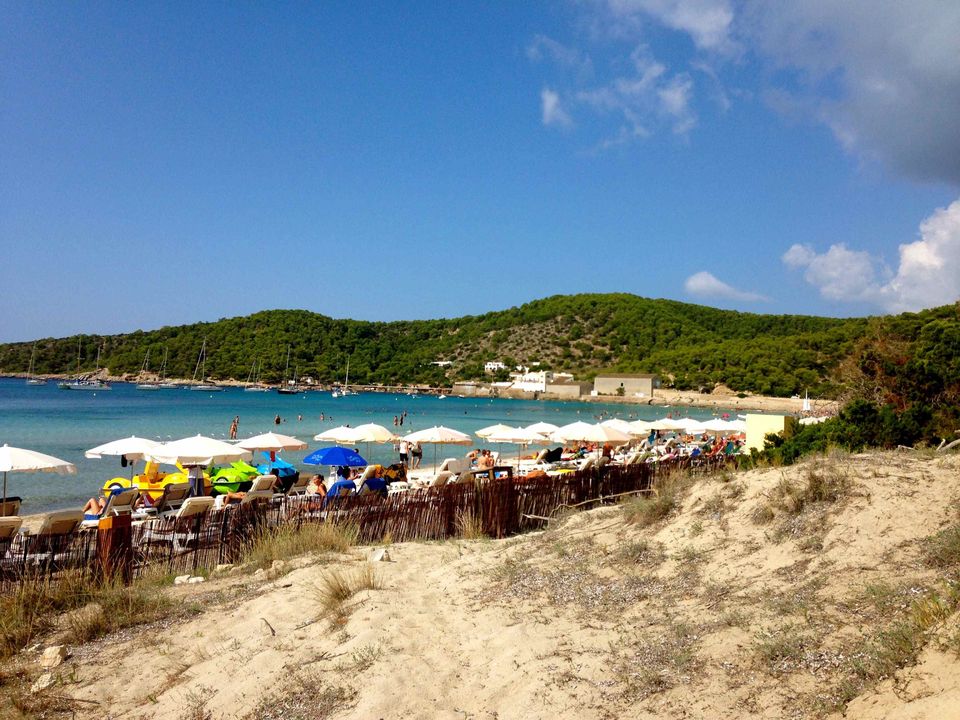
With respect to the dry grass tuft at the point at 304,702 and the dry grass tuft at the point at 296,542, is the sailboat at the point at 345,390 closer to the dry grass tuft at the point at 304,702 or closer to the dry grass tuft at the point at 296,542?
the dry grass tuft at the point at 296,542

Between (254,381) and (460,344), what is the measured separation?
46.6 metres

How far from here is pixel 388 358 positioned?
144 m

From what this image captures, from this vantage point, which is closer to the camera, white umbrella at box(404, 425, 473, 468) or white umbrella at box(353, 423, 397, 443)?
white umbrella at box(404, 425, 473, 468)

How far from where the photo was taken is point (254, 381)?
121438 mm

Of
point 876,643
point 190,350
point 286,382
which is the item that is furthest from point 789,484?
point 190,350

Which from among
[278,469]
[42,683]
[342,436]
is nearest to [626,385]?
[342,436]

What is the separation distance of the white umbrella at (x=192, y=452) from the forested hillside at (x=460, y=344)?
3765 inches

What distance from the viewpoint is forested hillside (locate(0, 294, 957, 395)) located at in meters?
124

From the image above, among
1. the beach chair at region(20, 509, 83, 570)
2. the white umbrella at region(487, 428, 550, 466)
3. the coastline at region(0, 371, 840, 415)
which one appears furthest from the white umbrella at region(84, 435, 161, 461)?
the coastline at region(0, 371, 840, 415)

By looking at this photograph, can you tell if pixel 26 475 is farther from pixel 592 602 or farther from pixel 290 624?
pixel 592 602

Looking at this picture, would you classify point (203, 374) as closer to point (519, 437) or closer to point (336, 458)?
point (519, 437)

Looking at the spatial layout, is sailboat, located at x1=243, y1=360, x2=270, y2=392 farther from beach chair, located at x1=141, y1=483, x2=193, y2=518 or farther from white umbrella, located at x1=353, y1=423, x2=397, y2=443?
beach chair, located at x1=141, y1=483, x2=193, y2=518

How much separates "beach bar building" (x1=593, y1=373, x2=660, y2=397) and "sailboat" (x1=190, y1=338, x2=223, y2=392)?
61.9 meters

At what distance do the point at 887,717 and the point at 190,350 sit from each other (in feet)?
454
